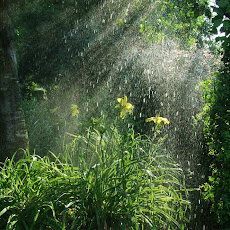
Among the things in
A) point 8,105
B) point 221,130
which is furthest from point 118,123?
point 8,105

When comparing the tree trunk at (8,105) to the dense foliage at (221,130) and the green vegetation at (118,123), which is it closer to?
the green vegetation at (118,123)

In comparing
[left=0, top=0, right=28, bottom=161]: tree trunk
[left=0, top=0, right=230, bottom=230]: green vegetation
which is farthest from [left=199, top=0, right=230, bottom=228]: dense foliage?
[left=0, top=0, right=28, bottom=161]: tree trunk

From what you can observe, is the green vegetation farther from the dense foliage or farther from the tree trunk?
the tree trunk

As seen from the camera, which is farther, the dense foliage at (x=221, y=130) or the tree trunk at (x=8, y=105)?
the tree trunk at (x=8, y=105)

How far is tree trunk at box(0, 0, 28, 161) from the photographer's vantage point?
9.29 ft

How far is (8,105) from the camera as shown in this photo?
9.29 ft

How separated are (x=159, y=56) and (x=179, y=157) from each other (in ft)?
8.05

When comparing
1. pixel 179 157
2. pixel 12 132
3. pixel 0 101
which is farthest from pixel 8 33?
pixel 179 157

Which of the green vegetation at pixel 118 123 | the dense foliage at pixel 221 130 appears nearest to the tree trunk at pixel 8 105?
the green vegetation at pixel 118 123

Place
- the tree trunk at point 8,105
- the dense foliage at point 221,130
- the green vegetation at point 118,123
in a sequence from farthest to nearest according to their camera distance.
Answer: the tree trunk at point 8,105
the dense foliage at point 221,130
the green vegetation at point 118,123

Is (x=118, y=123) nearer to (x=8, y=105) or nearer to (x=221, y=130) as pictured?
(x=221, y=130)

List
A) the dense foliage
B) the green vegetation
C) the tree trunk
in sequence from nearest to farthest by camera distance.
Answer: the green vegetation
the dense foliage
the tree trunk

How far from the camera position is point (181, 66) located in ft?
17.9

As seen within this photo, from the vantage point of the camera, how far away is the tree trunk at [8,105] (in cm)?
283
